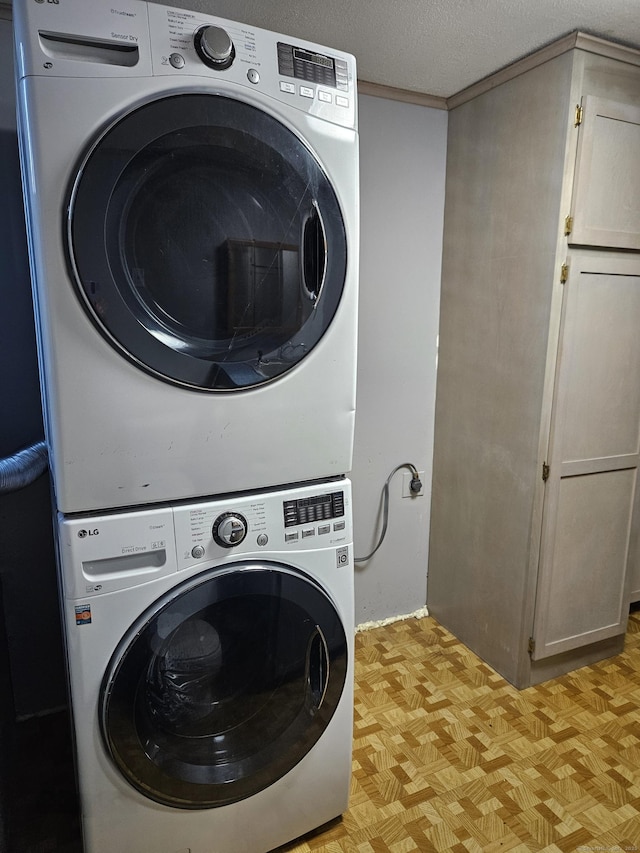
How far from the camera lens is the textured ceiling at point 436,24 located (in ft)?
4.97

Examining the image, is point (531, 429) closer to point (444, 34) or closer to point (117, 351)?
point (444, 34)

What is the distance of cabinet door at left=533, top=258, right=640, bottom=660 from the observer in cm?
185

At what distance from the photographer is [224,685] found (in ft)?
4.24

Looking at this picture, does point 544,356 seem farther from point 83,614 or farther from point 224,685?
point 83,614

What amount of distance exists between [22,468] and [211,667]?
72 cm

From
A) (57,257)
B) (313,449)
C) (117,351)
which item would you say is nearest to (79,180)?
(57,257)

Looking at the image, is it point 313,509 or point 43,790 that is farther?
point 43,790

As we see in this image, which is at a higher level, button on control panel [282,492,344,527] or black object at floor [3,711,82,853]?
button on control panel [282,492,344,527]

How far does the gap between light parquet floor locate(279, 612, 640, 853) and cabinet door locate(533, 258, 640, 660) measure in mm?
210

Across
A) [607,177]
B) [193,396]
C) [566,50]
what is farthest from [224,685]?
[566,50]

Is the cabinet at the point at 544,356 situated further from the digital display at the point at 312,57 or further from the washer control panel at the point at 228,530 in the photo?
the washer control panel at the point at 228,530

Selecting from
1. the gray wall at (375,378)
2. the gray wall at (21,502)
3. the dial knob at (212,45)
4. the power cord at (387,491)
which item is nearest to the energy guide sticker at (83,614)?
the gray wall at (21,502)

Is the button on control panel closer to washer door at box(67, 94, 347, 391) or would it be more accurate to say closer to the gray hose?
washer door at box(67, 94, 347, 391)

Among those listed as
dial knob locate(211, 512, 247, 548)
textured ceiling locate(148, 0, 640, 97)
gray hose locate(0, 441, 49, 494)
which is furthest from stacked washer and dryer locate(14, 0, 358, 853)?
textured ceiling locate(148, 0, 640, 97)
